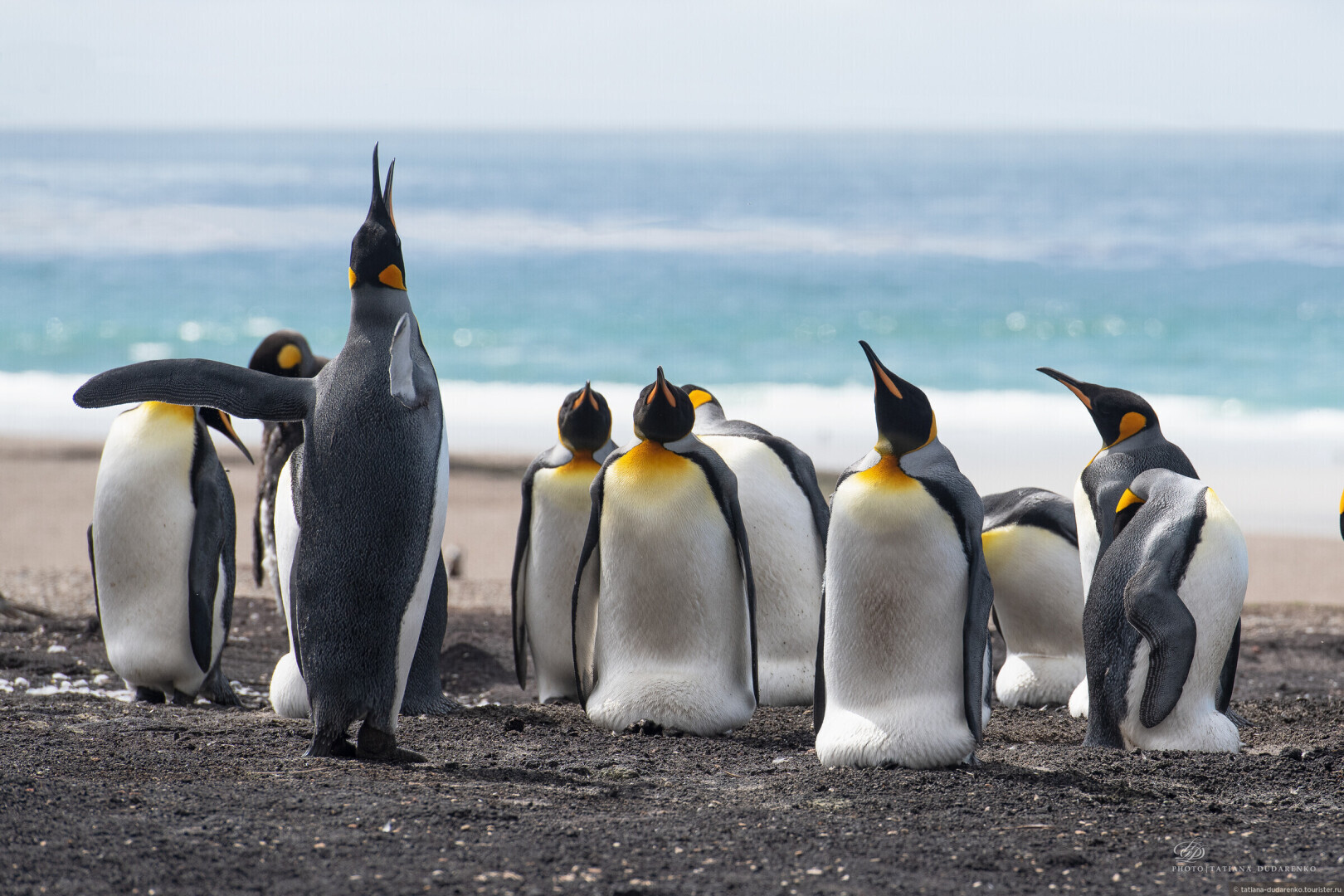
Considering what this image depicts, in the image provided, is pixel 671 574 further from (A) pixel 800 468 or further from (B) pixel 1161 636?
(B) pixel 1161 636

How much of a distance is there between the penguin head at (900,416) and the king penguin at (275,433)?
7.99 ft

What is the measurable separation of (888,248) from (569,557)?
33.1 meters

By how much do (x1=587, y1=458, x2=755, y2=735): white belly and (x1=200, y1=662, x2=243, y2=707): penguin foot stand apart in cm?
159

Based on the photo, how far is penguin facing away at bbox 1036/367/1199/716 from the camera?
16.5ft

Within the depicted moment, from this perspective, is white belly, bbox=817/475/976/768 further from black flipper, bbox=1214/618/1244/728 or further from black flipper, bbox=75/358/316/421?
black flipper, bbox=75/358/316/421

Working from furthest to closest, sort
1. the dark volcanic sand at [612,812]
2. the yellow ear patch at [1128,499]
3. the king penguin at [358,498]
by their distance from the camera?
1. the yellow ear patch at [1128,499]
2. the king penguin at [358,498]
3. the dark volcanic sand at [612,812]

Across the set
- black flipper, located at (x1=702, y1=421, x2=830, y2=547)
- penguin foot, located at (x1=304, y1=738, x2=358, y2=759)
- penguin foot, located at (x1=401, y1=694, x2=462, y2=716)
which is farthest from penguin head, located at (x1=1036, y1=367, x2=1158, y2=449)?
penguin foot, located at (x1=304, y1=738, x2=358, y2=759)

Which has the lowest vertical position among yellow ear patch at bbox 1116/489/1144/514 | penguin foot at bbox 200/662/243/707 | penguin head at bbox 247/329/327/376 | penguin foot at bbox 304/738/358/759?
penguin foot at bbox 200/662/243/707

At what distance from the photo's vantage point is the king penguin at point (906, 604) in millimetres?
4070

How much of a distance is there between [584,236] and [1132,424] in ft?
116

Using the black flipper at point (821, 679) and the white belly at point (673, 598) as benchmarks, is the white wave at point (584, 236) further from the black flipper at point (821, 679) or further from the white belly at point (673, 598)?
the black flipper at point (821, 679)

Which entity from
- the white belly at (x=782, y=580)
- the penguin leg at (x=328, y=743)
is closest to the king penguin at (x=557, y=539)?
the white belly at (x=782, y=580)

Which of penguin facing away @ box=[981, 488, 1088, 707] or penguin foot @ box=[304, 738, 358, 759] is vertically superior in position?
penguin facing away @ box=[981, 488, 1088, 707]

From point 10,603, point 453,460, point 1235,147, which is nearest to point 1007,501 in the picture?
point 10,603
